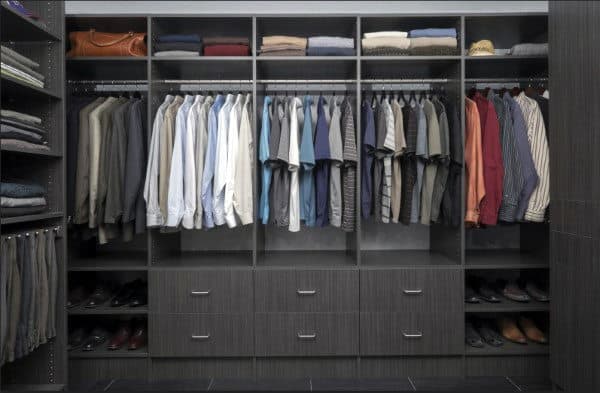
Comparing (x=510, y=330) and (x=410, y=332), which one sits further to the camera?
(x=510, y=330)

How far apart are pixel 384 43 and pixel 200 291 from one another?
6.20ft

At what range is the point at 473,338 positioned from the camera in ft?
10.3

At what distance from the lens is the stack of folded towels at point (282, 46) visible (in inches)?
123

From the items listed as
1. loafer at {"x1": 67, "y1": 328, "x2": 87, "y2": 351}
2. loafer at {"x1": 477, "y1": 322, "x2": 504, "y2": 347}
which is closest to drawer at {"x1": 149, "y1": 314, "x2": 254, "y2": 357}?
loafer at {"x1": 67, "y1": 328, "x2": 87, "y2": 351}

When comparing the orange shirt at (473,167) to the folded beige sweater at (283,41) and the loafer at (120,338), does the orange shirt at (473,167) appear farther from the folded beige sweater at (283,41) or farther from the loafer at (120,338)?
the loafer at (120,338)

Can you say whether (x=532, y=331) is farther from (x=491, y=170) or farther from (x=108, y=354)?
(x=108, y=354)

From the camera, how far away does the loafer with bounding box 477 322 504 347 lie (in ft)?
10.3

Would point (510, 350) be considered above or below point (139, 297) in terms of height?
below

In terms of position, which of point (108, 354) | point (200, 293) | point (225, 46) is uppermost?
point (225, 46)

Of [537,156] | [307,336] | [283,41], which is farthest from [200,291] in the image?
[537,156]

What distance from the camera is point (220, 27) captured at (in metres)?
3.30

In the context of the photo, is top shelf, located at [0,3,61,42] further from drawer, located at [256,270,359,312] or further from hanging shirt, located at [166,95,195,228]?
drawer, located at [256,270,359,312]

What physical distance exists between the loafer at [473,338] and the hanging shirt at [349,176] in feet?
3.27

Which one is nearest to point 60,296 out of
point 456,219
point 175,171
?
point 175,171
